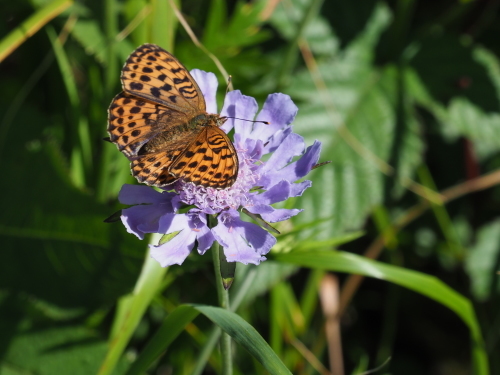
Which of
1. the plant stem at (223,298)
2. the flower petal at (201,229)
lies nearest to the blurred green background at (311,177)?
the plant stem at (223,298)

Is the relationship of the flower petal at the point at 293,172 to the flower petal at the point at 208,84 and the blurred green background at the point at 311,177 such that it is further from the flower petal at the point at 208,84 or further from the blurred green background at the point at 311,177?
the flower petal at the point at 208,84

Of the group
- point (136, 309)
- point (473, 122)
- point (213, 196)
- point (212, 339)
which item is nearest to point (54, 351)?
point (136, 309)

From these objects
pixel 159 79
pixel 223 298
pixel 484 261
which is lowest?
pixel 484 261

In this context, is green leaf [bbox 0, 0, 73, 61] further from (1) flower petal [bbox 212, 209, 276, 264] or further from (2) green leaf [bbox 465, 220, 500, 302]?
(2) green leaf [bbox 465, 220, 500, 302]

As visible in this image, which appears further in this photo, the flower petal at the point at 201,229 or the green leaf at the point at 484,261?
the green leaf at the point at 484,261

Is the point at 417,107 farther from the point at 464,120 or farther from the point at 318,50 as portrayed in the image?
the point at 318,50

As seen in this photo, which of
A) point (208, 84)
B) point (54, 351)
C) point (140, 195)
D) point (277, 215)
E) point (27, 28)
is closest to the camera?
point (277, 215)

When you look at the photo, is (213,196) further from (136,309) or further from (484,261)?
(484,261)

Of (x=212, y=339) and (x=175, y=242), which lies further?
(x=212, y=339)
